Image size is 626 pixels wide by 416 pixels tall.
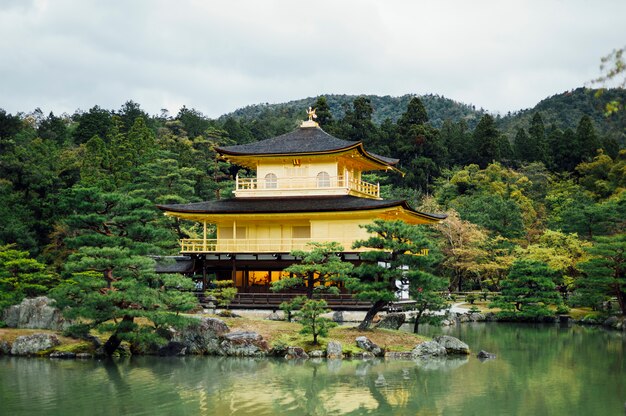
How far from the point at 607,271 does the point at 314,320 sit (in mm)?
15553

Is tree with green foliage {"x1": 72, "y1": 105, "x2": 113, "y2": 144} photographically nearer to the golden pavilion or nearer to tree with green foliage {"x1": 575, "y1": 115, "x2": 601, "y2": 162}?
the golden pavilion

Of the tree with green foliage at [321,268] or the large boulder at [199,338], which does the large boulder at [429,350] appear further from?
the large boulder at [199,338]

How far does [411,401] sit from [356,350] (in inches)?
258

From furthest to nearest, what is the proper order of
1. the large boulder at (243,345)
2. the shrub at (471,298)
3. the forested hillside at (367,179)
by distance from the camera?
the shrub at (471,298) → the forested hillside at (367,179) → the large boulder at (243,345)

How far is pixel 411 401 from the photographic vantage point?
51.4 feet

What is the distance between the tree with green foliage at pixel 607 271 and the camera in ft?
102

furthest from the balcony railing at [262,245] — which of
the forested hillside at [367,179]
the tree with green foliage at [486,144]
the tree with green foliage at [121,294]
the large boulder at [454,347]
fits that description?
the tree with green foliage at [486,144]

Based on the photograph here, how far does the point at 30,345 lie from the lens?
2244cm

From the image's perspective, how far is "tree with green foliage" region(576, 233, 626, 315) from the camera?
31.0 metres

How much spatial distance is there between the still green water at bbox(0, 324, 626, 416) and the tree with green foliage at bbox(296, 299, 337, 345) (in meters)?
1.17

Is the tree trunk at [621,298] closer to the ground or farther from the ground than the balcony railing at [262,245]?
closer to the ground

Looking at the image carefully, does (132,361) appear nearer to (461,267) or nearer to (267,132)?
(461,267)

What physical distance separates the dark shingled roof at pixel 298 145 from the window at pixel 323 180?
123 cm

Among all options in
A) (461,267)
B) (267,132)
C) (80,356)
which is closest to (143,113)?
(267,132)
